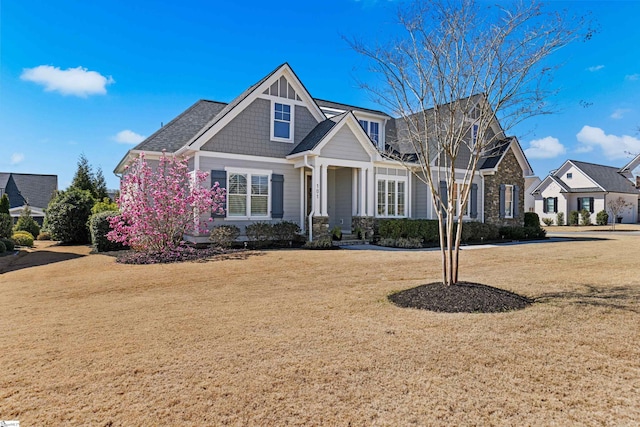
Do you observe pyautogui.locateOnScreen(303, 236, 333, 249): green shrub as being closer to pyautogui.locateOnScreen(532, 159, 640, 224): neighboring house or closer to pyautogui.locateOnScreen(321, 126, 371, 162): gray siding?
pyautogui.locateOnScreen(321, 126, 371, 162): gray siding

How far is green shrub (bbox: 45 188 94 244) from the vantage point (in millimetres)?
17891

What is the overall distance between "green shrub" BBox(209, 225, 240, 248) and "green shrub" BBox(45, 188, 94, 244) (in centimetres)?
784

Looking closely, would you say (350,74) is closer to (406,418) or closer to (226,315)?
(226,315)

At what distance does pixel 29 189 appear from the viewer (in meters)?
36.7

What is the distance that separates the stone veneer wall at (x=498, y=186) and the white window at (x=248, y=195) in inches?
508

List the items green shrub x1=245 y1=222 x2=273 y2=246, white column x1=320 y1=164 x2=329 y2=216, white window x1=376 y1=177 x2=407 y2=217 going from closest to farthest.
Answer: green shrub x1=245 y1=222 x2=273 y2=246 < white column x1=320 y1=164 x2=329 y2=216 < white window x1=376 y1=177 x2=407 y2=217

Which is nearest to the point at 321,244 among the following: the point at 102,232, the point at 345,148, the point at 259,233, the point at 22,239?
the point at 259,233

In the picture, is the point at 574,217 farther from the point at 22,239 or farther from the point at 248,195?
the point at 22,239

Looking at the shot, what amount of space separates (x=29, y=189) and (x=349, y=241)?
1369 inches

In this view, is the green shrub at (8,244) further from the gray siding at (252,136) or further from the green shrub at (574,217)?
the green shrub at (574,217)

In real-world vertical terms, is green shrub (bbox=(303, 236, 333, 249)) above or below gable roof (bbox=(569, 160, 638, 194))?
below

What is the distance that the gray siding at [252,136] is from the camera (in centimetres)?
1491

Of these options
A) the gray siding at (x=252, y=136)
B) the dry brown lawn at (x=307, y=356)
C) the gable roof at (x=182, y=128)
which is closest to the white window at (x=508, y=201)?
the gray siding at (x=252, y=136)

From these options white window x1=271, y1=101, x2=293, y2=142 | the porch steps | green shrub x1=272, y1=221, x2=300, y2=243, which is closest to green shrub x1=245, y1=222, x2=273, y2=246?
green shrub x1=272, y1=221, x2=300, y2=243
